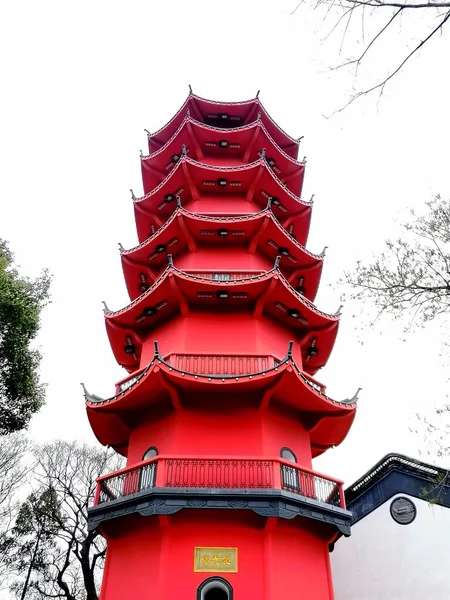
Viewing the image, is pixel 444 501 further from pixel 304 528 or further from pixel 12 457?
pixel 12 457

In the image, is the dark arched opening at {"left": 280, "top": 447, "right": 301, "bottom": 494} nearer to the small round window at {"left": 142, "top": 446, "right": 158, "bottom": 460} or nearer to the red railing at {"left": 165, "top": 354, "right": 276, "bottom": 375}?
the red railing at {"left": 165, "top": 354, "right": 276, "bottom": 375}

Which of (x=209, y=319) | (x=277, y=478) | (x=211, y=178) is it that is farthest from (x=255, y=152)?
(x=277, y=478)

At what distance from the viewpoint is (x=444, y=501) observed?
13.1m

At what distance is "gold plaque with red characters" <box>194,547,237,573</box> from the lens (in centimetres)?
960

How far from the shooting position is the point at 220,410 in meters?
11.7

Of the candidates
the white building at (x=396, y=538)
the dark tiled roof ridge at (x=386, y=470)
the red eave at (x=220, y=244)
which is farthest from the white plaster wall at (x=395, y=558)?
the red eave at (x=220, y=244)

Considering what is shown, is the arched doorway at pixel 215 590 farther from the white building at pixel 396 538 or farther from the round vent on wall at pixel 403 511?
the round vent on wall at pixel 403 511

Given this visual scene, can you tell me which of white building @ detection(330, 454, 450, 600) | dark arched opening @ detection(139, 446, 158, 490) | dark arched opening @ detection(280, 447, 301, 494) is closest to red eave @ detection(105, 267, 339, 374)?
white building @ detection(330, 454, 450, 600)

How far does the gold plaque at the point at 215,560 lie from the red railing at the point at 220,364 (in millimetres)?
3979

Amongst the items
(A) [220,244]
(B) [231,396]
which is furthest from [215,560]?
(A) [220,244]

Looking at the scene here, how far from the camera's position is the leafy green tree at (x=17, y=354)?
1226cm

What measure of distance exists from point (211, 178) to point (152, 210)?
2.72m

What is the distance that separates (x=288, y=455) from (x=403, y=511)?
4806 mm

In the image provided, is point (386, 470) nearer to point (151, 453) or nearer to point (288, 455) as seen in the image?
point (288, 455)
